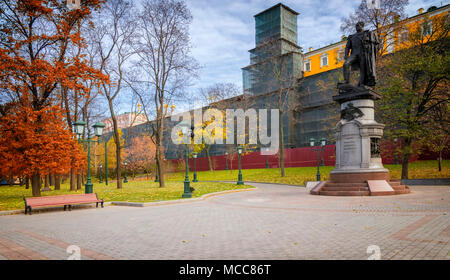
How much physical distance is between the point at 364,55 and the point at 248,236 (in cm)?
1351

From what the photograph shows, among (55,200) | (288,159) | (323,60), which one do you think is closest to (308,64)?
(323,60)

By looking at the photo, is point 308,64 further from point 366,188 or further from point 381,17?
point 366,188

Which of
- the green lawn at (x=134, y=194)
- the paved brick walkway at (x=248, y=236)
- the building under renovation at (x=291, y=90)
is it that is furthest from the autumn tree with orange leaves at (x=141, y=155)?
the paved brick walkway at (x=248, y=236)

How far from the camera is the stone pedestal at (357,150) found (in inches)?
568

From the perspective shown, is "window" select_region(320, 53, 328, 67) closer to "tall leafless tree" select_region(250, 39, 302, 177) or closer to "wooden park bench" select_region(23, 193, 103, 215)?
"tall leafless tree" select_region(250, 39, 302, 177)

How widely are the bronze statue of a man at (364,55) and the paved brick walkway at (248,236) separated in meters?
8.51

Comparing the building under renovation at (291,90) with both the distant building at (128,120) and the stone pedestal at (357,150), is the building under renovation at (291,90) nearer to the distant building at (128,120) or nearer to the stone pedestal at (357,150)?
the distant building at (128,120)

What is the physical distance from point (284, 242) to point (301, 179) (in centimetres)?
2242

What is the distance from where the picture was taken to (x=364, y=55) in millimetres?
15766

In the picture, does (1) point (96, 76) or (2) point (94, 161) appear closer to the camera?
(1) point (96, 76)

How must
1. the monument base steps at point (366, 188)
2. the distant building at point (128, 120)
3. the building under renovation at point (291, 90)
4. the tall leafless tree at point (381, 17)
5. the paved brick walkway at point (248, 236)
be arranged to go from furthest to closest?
the building under renovation at point (291, 90) → the distant building at point (128, 120) → the tall leafless tree at point (381, 17) → the monument base steps at point (366, 188) → the paved brick walkway at point (248, 236)

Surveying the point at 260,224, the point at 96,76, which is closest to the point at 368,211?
the point at 260,224
